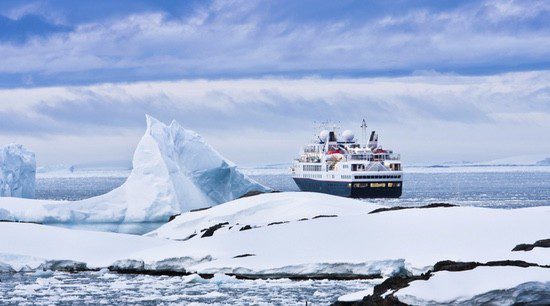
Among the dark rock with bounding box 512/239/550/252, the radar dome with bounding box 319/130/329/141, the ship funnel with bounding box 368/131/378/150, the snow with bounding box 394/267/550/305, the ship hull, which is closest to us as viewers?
the snow with bounding box 394/267/550/305

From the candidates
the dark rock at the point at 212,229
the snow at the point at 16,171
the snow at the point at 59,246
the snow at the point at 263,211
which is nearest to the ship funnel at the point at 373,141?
the snow at the point at 16,171

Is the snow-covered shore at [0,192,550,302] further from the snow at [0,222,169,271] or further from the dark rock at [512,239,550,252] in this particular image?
the dark rock at [512,239,550,252]

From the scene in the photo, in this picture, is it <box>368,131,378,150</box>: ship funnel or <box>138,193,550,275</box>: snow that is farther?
<box>368,131,378,150</box>: ship funnel

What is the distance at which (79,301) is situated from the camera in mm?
21734

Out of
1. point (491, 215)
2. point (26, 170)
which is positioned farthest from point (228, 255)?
point (26, 170)

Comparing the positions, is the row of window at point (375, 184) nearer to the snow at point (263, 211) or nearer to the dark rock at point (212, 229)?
the snow at point (263, 211)

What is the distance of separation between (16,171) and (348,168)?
35.6 meters

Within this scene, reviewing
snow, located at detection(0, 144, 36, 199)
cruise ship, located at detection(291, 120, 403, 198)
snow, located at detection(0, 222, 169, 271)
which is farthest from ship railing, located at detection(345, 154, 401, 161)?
snow, located at detection(0, 222, 169, 271)

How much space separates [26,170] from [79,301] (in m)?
43.2

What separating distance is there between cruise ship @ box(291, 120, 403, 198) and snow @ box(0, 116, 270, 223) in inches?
1405

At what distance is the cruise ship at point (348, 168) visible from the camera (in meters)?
87.1

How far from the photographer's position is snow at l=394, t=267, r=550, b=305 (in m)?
17.2

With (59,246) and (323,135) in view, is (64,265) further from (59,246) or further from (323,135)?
(323,135)

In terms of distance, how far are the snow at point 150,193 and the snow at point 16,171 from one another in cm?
1025
